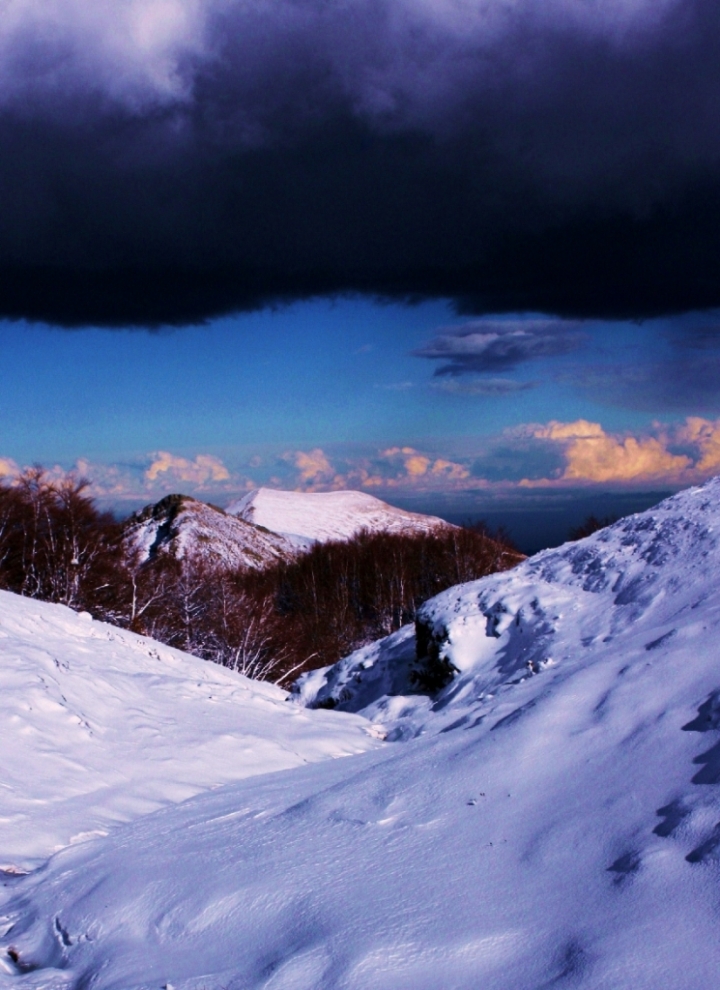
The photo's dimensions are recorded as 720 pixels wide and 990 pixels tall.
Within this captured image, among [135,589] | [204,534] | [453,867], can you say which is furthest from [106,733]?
[204,534]

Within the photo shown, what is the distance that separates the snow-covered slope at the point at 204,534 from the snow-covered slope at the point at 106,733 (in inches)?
2520

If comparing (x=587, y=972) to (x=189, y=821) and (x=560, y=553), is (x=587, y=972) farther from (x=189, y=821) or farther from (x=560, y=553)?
(x=560, y=553)

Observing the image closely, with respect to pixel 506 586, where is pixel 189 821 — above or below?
below

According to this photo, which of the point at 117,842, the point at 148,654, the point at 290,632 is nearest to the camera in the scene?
the point at 117,842

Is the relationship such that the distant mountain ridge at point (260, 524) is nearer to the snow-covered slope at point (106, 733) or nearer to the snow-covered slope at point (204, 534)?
the snow-covered slope at point (204, 534)

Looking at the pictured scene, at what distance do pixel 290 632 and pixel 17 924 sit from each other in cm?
3091

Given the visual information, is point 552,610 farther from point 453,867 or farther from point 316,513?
point 316,513

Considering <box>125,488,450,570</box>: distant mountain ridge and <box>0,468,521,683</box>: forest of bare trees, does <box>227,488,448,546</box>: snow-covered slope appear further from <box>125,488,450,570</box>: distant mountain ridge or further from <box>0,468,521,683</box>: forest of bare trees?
<box>0,468,521,683</box>: forest of bare trees

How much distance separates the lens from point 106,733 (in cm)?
899

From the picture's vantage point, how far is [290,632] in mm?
35750

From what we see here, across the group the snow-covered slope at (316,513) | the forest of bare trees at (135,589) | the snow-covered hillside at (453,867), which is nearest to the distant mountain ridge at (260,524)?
the snow-covered slope at (316,513)

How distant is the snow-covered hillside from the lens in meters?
3.41

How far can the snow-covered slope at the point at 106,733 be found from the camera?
720cm

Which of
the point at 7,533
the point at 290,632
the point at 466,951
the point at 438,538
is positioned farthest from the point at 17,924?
the point at 438,538
